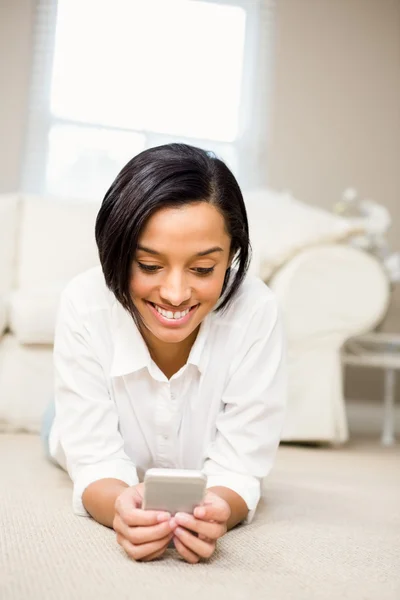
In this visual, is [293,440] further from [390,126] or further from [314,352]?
[390,126]

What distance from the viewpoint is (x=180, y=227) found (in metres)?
1.13

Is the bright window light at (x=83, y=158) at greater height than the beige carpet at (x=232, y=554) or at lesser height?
greater

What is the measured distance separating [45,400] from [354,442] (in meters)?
1.33

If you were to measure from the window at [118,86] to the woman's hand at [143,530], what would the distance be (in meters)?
3.29

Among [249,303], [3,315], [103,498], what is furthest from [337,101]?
[103,498]

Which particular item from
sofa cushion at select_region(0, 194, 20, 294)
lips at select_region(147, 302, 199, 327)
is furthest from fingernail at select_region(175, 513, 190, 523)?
sofa cushion at select_region(0, 194, 20, 294)

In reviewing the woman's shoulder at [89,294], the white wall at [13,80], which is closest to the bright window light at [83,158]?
the white wall at [13,80]

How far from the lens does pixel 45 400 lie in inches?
101

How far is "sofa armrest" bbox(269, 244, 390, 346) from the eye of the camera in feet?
8.94

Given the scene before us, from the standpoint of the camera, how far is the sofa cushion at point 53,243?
3033 millimetres

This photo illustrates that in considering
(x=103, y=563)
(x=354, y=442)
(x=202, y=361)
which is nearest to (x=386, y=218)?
(x=354, y=442)

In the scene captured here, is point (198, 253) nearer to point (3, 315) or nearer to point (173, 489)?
point (173, 489)

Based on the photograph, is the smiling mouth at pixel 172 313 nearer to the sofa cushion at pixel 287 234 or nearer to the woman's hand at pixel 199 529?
the woman's hand at pixel 199 529

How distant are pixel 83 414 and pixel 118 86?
10.4 ft
